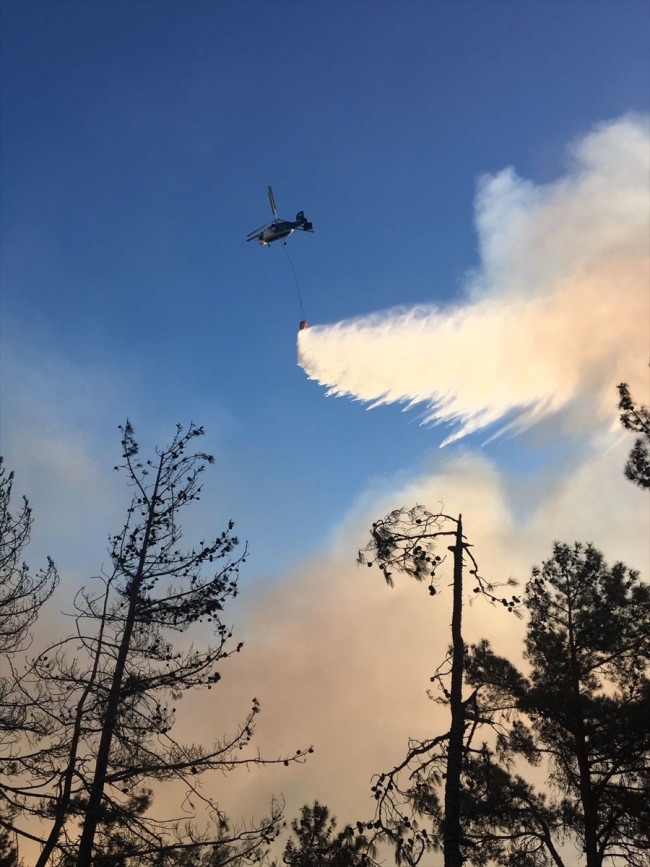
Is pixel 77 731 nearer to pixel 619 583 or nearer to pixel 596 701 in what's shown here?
pixel 596 701

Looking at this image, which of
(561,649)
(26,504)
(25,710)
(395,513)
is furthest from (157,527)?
(561,649)

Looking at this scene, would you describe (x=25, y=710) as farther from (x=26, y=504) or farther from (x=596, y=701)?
(x=596, y=701)

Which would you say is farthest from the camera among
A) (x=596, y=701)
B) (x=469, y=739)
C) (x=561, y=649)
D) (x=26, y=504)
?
(x=561, y=649)

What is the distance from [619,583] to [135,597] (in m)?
12.9

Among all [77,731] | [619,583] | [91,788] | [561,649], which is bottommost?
[91,788]

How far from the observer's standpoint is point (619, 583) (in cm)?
1858

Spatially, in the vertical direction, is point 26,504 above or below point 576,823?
above

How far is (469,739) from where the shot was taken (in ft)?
35.4

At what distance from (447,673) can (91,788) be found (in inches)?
256

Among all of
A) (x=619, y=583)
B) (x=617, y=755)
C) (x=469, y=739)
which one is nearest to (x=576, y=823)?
(x=617, y=755)

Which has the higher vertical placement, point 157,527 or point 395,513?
point 157,527

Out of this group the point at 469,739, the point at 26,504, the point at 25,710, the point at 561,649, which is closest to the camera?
the point at 469,739

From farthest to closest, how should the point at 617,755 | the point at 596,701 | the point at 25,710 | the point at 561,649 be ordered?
the point at 561,649 → the point at 596,701 → the point at 617,755 → the point at 25,710

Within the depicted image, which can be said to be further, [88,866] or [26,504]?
[26,504]
